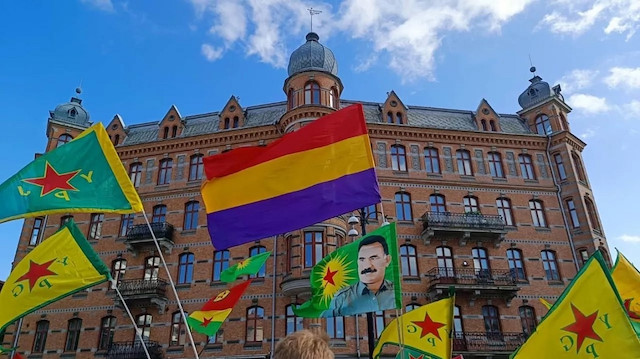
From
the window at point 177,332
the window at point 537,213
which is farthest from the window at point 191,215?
the window at point 537,213

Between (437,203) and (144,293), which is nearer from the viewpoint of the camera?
(144,293)

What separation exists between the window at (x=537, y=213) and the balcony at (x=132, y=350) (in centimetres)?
2387

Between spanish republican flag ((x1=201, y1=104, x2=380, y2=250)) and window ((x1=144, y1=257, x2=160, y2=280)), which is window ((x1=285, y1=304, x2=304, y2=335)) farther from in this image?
spanish republican flag ((x1=201, y1=104, x2=380, y2=250))

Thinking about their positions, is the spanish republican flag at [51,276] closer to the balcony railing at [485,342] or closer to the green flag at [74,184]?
the green flag at [74,184]

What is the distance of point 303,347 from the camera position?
9.61ft

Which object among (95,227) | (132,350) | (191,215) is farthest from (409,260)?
(95,227)

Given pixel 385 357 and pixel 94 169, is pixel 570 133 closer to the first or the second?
A: pixel 385 357

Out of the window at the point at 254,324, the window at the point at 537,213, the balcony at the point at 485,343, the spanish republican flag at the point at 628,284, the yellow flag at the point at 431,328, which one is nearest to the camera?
the spanish republican flag at the point at 628,284

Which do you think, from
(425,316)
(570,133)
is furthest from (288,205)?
(570,133)

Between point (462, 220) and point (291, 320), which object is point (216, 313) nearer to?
point (291, 320)

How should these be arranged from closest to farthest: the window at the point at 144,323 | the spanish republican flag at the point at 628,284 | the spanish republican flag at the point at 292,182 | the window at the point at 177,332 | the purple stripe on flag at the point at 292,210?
the purple stripe on flag at the point at 292,210 < the spanish republican flag at the point at 292,182 < the spanish republican flag at the point at 628,284 < the window at the point at 177,332 < the window at the point at 144,323

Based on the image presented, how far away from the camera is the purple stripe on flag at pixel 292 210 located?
827 cm

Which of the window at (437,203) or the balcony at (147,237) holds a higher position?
the window at (437,203)

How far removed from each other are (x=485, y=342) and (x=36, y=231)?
94.0 feet
